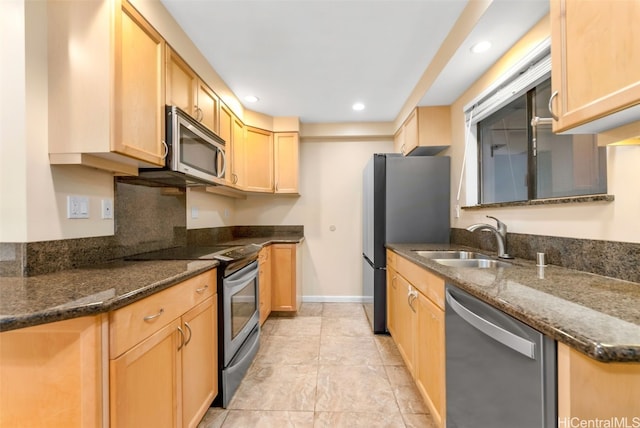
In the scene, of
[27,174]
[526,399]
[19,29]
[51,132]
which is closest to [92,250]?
[27,174]

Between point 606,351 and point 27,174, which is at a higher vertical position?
point 27,174

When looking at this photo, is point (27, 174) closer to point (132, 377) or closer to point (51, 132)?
point (51, 132)

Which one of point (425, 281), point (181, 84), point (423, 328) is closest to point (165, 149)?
point (181, 84)

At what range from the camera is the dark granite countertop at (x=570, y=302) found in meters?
0.54

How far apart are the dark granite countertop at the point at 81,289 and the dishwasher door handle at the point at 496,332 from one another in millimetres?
1211

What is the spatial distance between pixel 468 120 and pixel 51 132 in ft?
9.12

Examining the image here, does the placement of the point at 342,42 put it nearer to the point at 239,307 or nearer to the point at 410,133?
the point at 410,133

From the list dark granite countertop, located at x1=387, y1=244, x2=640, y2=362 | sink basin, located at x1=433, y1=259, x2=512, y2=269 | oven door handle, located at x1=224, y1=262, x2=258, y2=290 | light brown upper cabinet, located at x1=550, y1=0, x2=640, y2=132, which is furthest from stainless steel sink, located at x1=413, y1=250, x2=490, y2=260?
oven door handle, located at x1=224, y1=262, x2=258, y2=290

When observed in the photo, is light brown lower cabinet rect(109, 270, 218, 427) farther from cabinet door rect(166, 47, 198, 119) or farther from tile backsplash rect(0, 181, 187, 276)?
cabinet door rect(166, 47, 198, 119)

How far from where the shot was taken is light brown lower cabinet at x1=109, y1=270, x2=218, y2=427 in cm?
88

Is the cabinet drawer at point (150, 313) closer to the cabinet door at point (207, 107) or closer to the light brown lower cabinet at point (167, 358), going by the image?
the light brown lower cabinet at point (167, 358)

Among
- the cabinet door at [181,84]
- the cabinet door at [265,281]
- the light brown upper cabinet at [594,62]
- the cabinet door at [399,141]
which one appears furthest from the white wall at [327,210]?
the light brown upper cabinet at [594,62]

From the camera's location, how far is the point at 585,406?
0.58 meters

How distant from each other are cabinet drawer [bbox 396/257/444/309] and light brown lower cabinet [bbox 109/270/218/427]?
1.23 meters
